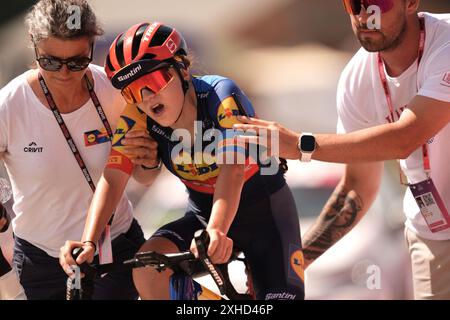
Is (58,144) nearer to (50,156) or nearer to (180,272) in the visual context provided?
(50,156)

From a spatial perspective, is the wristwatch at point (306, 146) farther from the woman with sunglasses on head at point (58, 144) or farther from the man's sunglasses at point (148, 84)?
the woman with sunglasses on head at point (58, 144)

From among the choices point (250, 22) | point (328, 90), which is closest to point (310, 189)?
point (328, 90)

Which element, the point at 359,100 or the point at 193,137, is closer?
the point at 193,137

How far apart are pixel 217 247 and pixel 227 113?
2.18ft

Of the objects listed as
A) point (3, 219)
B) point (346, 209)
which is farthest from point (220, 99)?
point (3, 219)

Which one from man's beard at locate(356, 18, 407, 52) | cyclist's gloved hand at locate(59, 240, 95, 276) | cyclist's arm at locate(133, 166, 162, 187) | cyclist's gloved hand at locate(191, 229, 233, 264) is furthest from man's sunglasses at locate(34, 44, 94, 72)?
man's beard at locate(356, 18, 407, 52)

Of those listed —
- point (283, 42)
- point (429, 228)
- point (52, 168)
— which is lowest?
point (429, 228)

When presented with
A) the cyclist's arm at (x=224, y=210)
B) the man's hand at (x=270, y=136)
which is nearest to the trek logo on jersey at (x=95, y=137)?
the cyclist's arm at (x=224, y=210)

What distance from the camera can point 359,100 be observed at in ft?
16.3

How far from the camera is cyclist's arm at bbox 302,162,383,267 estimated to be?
5332 millimetres

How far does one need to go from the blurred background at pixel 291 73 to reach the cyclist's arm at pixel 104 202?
279 centimetres

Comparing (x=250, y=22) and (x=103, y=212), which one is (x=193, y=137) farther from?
(x=250, y=22)

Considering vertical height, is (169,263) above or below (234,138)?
below
